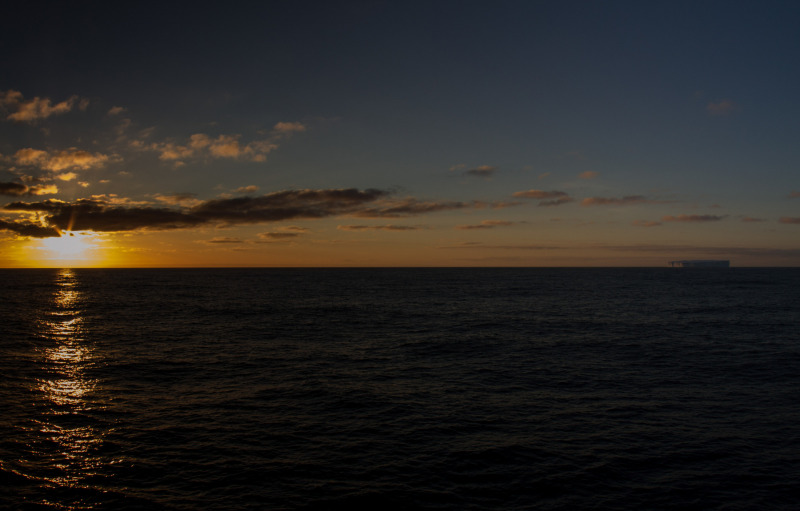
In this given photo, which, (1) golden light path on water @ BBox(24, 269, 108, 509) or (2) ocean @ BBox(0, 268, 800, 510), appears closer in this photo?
(2) ocean @ BBox(0, 268, 800, 510)

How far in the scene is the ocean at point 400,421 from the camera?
18766 mm

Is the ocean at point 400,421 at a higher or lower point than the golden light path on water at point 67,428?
higher

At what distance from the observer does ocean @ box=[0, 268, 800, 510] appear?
61.6 ft

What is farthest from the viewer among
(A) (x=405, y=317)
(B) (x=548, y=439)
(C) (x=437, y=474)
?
(A) (x=405, y=317)

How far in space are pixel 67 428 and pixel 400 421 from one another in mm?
18021

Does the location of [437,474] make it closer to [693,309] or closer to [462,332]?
[462,332]

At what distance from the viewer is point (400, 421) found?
87.5 feet

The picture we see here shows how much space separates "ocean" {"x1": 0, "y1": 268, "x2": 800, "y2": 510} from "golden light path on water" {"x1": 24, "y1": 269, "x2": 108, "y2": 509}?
12cm

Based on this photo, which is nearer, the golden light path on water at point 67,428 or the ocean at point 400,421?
the ocean at point 400,421

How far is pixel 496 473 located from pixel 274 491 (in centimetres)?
929

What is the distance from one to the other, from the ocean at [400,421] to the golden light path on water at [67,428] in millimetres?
118

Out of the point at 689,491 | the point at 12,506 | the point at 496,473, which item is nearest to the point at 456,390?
the point at 496,473

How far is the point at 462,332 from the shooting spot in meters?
59.4

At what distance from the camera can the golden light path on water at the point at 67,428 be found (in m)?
19.2
